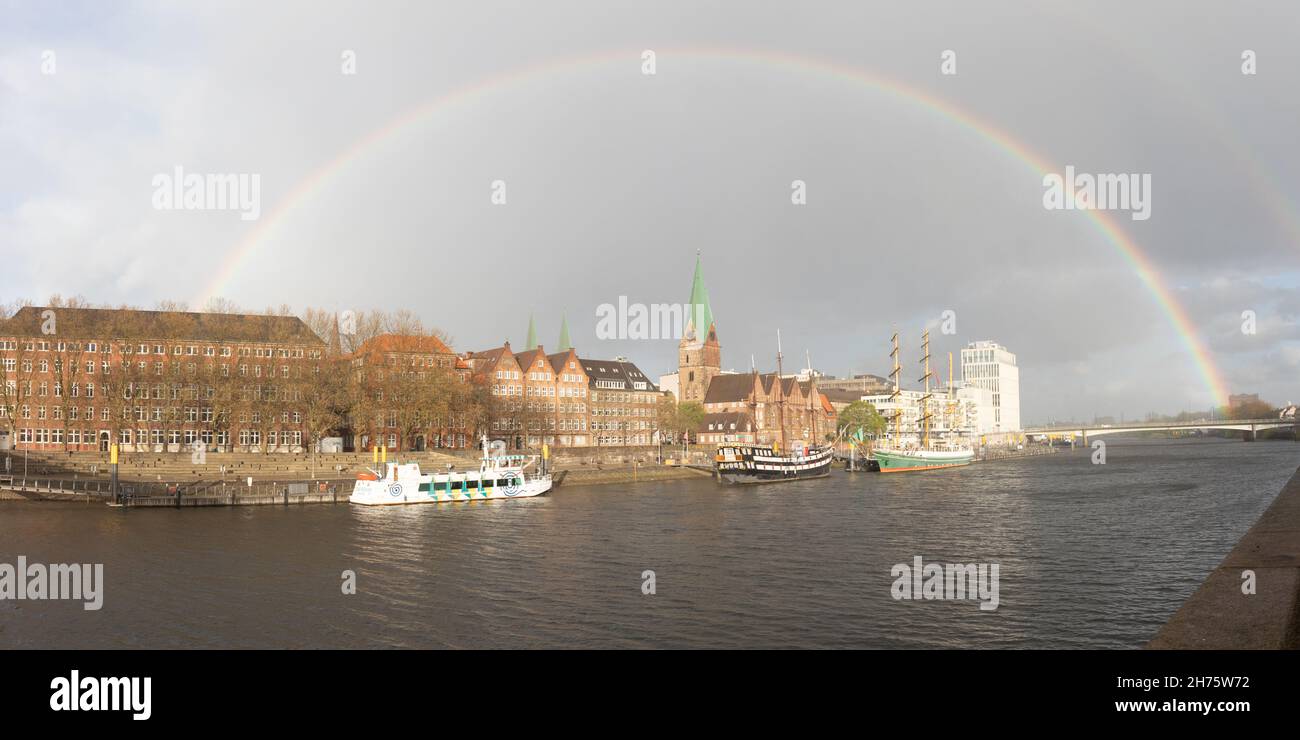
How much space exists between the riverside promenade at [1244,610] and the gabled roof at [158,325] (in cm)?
10090

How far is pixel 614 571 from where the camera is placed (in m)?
39.2

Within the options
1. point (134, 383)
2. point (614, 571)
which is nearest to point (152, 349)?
point (134, 383)

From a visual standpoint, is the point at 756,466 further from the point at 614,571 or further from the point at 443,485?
the point at 614,571

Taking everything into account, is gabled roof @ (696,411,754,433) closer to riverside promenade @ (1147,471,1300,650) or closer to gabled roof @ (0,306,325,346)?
gabled roof @ (0,306,325,346)

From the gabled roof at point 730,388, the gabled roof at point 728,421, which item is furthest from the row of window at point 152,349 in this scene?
the gabled roof at point 730,388

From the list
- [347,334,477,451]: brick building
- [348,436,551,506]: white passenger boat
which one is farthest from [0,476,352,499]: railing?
[347,334,477,451]: brick building

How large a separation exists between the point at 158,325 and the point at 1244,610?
106655 mm

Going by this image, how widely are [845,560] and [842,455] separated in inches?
5565

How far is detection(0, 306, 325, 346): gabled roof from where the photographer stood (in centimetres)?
9388

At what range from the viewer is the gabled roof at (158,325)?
93.9m

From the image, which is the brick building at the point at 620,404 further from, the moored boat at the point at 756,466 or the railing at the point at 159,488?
the railing at the point at 159,488

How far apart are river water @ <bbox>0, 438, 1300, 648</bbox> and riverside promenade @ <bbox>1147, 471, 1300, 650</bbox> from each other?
21.9ft
